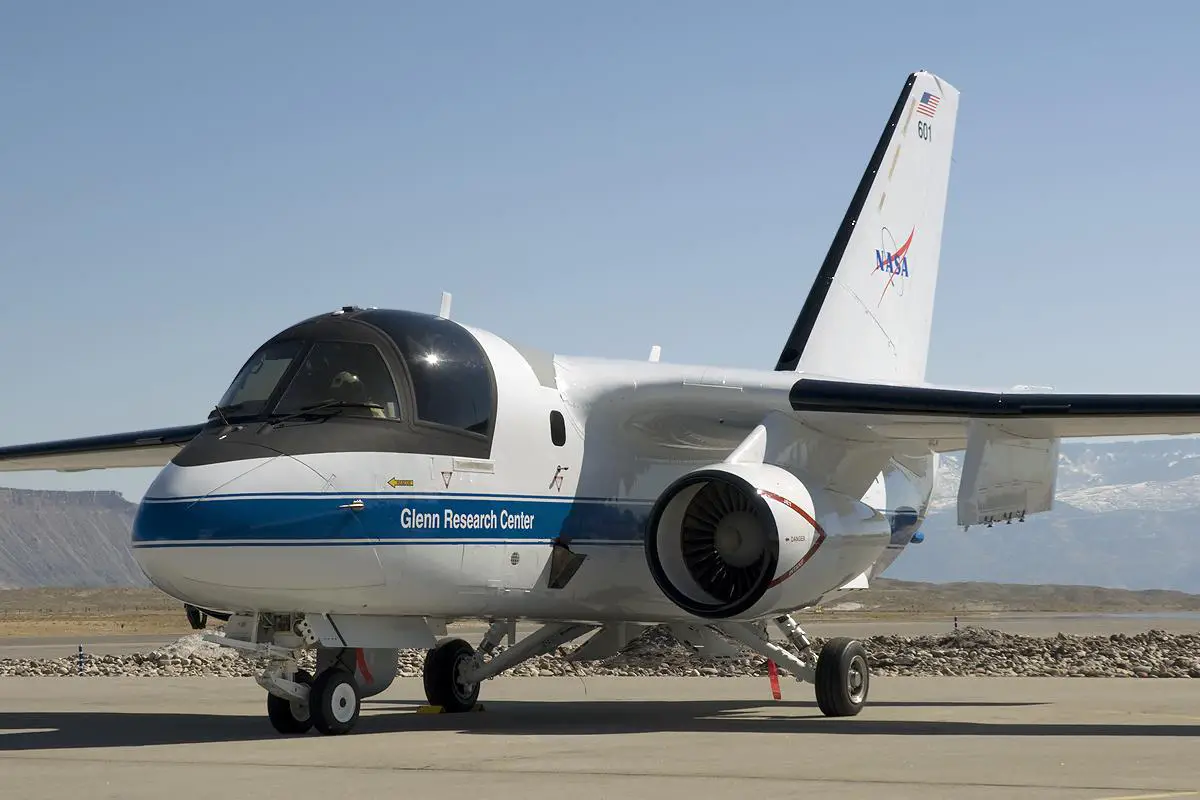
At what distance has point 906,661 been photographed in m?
25.5

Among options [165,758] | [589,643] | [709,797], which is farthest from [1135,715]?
[165,758]

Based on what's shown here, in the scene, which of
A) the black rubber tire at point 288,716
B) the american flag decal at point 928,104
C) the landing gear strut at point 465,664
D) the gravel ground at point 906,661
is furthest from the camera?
the gravel ground at point 906,661

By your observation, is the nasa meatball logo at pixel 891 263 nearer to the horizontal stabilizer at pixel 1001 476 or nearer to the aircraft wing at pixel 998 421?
the aircraft wing at pixel 998 421

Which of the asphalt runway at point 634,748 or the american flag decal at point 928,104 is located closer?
the asphalt runway at point 634,748

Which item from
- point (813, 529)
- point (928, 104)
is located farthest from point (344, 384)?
point (928, 104)

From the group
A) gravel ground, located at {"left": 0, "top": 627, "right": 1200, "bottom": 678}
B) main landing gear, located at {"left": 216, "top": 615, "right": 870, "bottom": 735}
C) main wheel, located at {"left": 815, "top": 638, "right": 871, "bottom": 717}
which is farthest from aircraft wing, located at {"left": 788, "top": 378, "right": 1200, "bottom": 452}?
gravel ground, located at {"left": 0, "top": 627, "right": 1200, "bottom": 678}

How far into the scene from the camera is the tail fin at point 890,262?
1922cm

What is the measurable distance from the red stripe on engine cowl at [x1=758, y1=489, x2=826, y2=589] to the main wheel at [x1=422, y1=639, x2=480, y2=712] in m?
4.30

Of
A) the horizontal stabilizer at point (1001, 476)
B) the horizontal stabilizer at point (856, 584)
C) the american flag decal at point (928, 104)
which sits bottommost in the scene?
the horizontal stabilizer at point (856, 584)

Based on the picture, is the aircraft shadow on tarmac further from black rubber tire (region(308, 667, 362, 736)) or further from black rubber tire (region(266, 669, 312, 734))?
black rubber tire (region(308, 667, 362, 736))

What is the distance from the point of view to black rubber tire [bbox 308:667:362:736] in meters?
13.2

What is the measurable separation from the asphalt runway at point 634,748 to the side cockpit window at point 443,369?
273 cm

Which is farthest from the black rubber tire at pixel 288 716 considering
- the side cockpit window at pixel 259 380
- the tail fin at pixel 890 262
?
the tail fin at pixel 890 262

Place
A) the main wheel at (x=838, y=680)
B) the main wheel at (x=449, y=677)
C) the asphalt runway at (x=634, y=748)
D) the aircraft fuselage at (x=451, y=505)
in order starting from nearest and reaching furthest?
the asphalt runway at (x=634, y=748) → the aircraft fuselage at (x=451, y=505) → the main wheel at (x=838, y=680) → the main wheel at (x=449, y=677)
